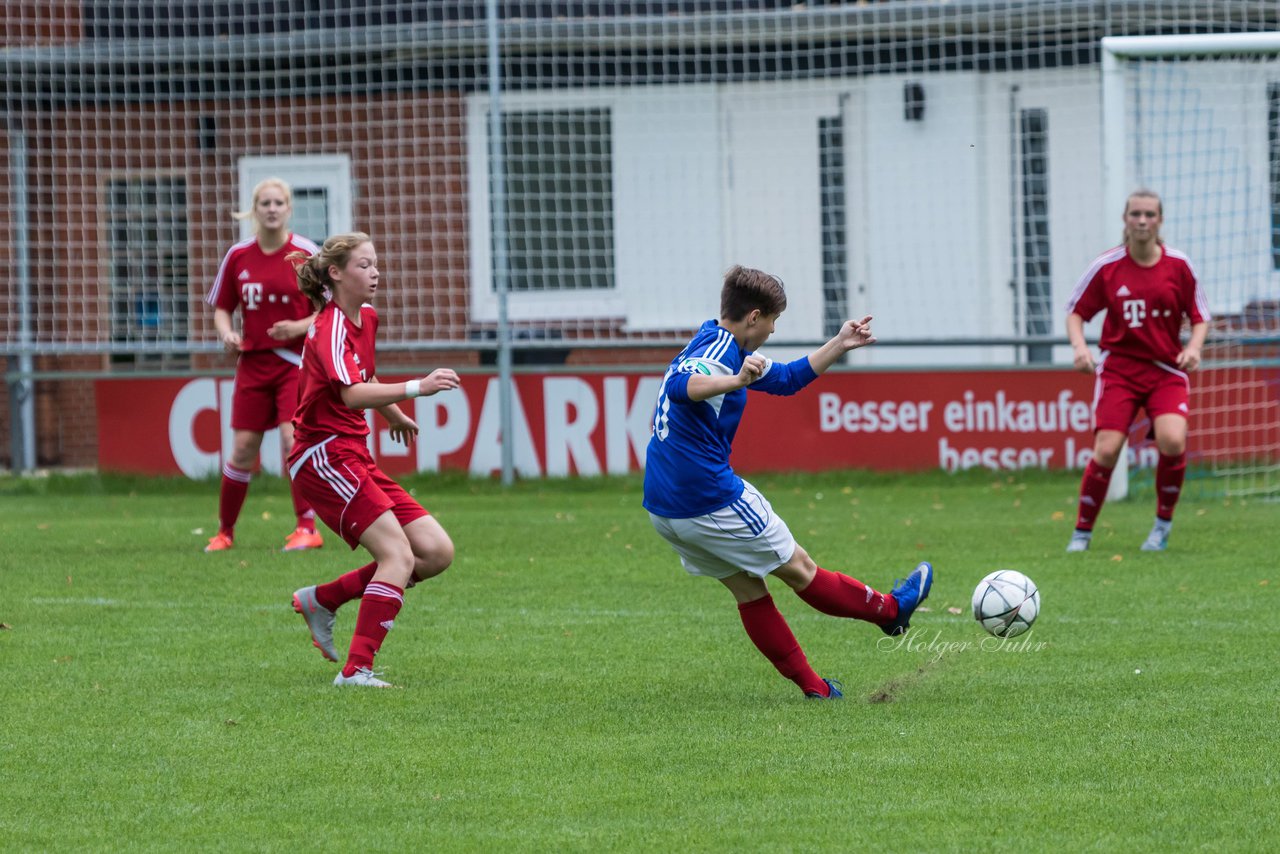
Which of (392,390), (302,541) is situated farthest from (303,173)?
(392,390)

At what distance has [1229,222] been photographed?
518 inches

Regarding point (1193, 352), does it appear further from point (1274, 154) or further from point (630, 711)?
point (1274, 154)

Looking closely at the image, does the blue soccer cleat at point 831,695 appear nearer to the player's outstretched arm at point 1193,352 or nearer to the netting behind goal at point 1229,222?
the player's outstretched arm at point 1193,352

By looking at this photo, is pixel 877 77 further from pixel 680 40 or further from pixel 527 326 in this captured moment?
pixel 527 326

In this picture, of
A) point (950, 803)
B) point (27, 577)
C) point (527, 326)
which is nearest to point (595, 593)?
point (27, 577)

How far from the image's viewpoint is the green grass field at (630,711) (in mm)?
4051

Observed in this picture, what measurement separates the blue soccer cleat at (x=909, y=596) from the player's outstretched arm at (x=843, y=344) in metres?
0.88

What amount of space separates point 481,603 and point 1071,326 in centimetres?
368

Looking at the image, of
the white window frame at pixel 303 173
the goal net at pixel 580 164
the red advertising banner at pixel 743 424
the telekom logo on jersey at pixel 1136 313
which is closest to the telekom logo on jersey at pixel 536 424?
A: the red advertising banner at pixel 743 424

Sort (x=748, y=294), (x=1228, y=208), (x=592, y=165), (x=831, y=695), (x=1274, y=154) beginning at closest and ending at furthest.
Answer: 1. (x=748, y=294)
2. (x=831, y=695)
3. (x=1228, y=208)
4. (x=1274, y=154)
5. (x=592, y=165)

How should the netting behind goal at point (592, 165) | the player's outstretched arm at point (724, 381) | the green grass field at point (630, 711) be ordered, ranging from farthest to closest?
1. the netting behind goal at point (592, 165)
2. the player's outstretched arm at point (724, 381)
3. the green grass field at point (630, 711)

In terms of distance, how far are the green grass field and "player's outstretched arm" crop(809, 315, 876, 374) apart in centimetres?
106

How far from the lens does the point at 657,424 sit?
5.51 m

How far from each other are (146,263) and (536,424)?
405 cm
